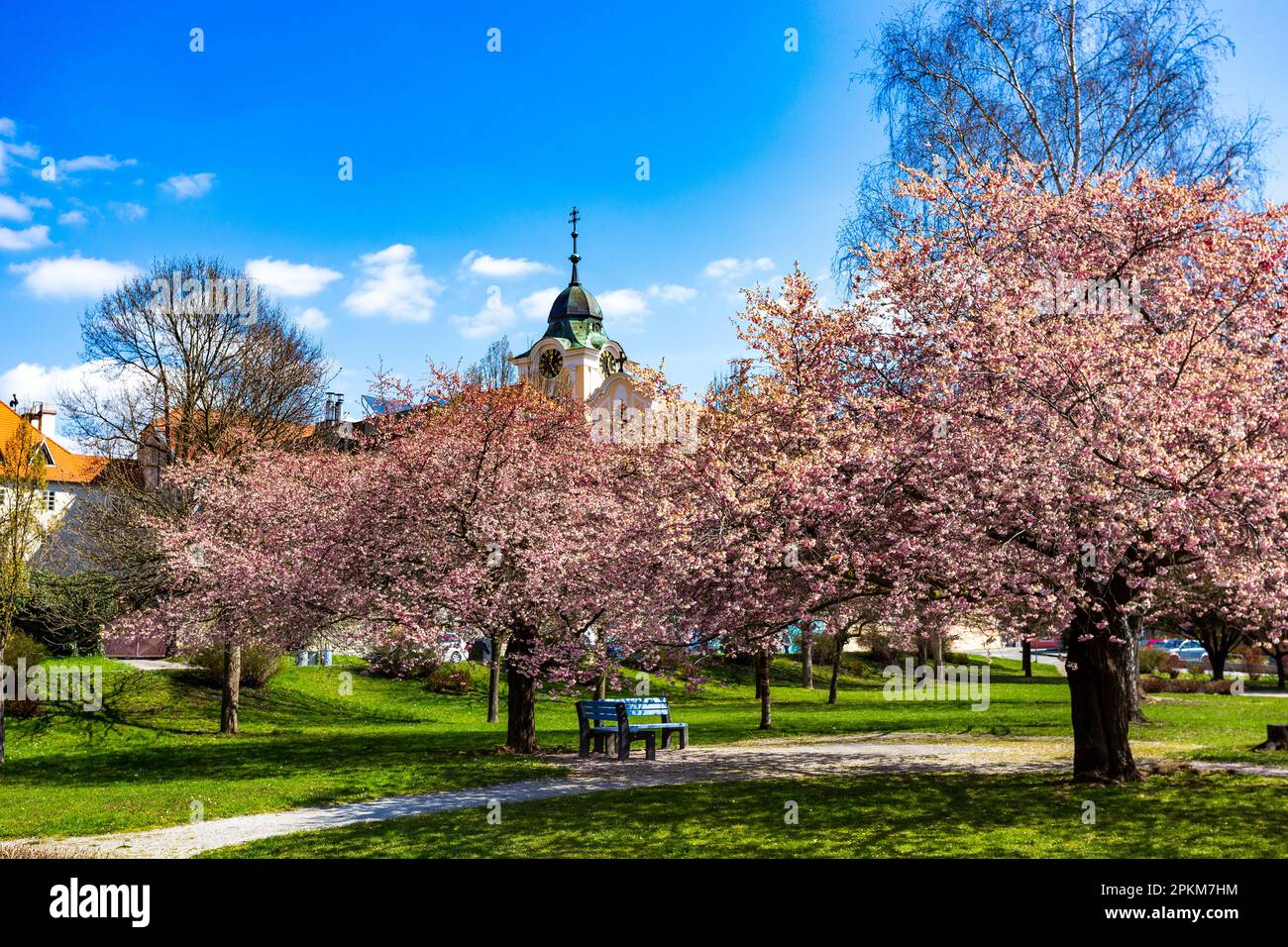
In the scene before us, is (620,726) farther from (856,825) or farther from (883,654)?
(883,654)

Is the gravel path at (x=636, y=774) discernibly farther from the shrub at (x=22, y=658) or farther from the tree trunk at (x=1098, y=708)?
the shrub at (x=22, y=658)

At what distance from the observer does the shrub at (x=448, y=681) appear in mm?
36781

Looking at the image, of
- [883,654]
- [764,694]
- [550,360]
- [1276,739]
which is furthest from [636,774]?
[550,360]

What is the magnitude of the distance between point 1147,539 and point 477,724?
20.3 m

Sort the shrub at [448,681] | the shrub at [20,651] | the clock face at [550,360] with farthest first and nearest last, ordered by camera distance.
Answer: the clock face at [550,360], the shrub at [448,681], the shrub at [20,651]

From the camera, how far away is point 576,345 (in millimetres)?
76375

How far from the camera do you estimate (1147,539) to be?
12.5 m

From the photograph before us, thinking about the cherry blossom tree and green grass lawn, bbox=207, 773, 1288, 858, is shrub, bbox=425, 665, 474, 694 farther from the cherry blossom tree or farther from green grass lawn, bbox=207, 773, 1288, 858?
the cherry blossom tree

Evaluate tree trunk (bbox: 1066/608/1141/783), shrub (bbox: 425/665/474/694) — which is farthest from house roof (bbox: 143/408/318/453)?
tree trunk (bbox: 1066/608/1141/783)

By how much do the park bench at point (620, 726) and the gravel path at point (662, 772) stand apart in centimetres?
32

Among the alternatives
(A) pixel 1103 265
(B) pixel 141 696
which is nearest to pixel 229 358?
(B) pixel 141 696

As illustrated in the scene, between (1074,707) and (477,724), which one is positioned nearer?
(1074,707)

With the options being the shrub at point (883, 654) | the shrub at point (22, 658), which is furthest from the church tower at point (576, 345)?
the shrub at point (22, 658)

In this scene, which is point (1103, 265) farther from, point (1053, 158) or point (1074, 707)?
point (1053, 158)
